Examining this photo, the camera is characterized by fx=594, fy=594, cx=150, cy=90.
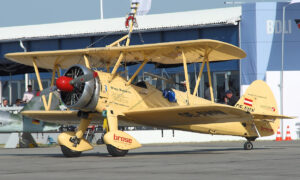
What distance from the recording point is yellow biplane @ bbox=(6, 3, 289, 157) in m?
14.3

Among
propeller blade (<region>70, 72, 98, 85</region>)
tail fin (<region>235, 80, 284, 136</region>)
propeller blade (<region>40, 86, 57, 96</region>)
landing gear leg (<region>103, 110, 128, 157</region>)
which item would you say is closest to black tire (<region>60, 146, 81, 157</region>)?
landing gear leg (<region>103, 110, 128, 157</region>)

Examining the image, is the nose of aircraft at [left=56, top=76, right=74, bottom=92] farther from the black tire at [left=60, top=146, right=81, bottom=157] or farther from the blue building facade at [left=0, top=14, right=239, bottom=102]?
the blue building facade at [left=0, top=14, right=239, bottom=102]

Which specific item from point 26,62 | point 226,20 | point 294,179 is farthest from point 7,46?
point 294,179

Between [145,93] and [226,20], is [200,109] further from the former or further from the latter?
[226,20]

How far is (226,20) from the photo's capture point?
2925 centimetres

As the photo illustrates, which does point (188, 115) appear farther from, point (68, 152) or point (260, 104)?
point (260, 104)

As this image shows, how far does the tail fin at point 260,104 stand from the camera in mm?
17188

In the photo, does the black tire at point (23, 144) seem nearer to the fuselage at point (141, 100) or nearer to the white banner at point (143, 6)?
the white banner at point (143, 6)

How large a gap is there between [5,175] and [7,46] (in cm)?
2694

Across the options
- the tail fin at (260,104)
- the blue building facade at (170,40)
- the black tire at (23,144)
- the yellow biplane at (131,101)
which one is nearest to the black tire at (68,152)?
the yellow biplane at (131,101)

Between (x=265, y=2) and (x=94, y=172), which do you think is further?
(x=265, y=2)

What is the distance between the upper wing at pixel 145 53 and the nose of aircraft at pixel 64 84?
Result: 1.68 metres

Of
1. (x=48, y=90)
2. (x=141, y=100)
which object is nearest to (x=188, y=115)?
(x=141, y=100)

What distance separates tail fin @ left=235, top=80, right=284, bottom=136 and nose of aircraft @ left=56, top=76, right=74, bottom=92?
17.2 feet
